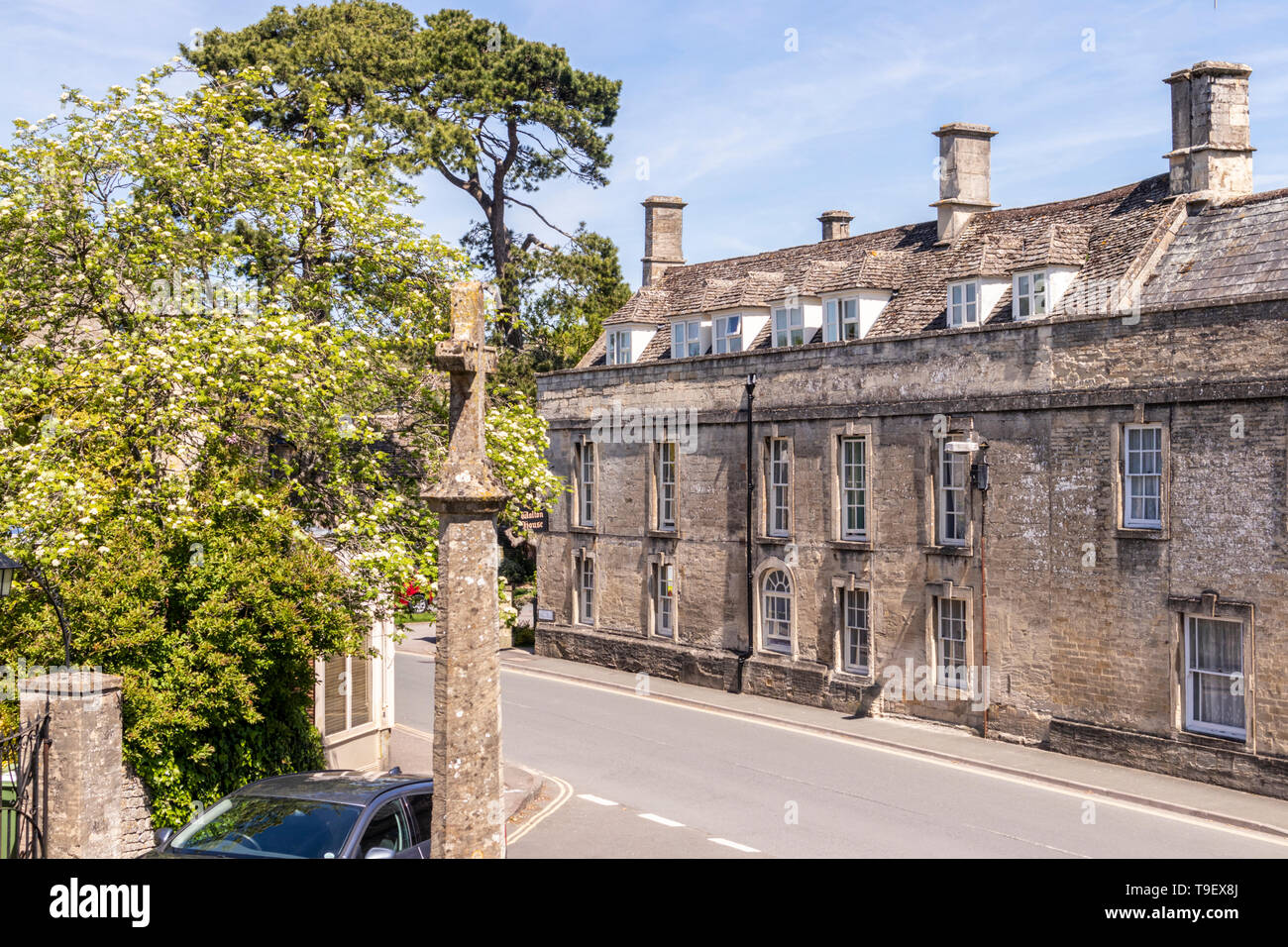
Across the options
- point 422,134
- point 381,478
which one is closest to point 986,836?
point 381,478

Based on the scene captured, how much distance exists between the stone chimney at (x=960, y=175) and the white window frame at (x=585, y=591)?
14469mm

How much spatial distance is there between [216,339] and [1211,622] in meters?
17.4

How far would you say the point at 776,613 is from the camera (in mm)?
31625

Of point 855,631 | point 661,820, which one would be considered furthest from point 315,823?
point 855,631

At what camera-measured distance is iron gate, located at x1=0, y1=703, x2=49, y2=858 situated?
1183cm

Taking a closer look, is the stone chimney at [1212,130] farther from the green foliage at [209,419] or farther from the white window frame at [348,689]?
the white window frame at [348,689]

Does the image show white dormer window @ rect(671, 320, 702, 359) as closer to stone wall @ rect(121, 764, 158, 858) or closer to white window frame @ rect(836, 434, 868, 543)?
white window frame @ rect(836, 434, 868, 543)

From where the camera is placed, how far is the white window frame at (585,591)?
38.0m

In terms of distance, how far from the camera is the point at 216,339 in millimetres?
15500

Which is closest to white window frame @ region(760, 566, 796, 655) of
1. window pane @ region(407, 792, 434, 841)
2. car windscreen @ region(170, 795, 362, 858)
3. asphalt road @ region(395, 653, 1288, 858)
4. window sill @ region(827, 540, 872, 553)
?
window sill @ region(827, 540, 872, 553)

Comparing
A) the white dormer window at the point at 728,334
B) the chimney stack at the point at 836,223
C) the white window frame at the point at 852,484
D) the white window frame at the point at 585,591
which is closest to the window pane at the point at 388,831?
the white window frame at the point at 852,484

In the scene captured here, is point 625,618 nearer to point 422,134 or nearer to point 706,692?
point 706,692

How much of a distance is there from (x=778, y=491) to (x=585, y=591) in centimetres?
915
